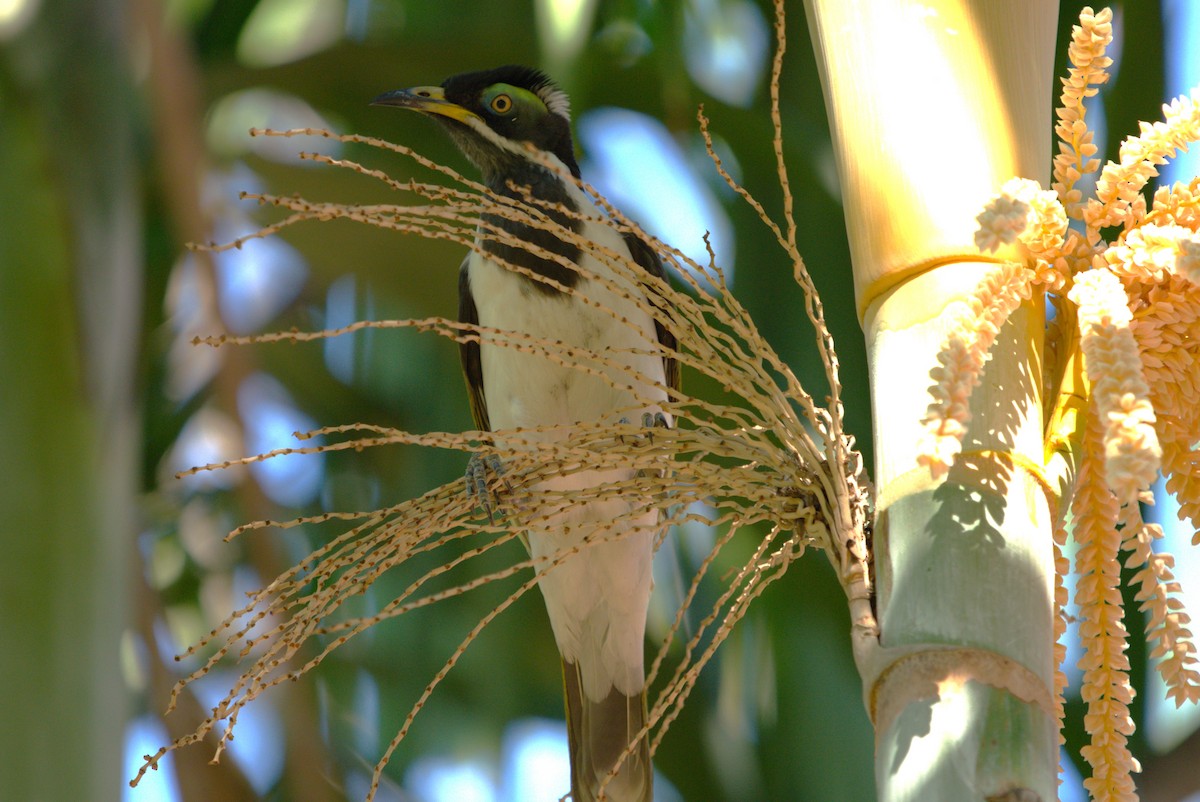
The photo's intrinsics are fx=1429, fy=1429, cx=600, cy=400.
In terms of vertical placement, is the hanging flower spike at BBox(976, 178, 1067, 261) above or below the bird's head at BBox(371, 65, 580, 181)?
below

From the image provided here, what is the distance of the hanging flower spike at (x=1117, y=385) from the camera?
30.7 inches

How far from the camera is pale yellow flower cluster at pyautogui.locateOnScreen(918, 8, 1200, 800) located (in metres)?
1.00

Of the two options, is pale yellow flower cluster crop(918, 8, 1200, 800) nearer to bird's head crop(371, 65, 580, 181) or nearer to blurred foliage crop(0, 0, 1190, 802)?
blurred foliage crop(0, 0, 1190, 802)

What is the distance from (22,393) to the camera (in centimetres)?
194

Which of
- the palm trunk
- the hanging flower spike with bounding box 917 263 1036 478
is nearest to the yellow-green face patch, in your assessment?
the palm trunk

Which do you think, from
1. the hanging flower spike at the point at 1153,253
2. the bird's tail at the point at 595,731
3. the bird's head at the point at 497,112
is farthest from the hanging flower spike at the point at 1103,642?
the bird's head at the point at 497,112

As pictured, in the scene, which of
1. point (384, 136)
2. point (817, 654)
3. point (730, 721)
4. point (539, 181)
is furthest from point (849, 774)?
point (384, 136)

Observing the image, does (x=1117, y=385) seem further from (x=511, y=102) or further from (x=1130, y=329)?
(x=511, y=102)

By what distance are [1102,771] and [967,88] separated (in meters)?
0.52

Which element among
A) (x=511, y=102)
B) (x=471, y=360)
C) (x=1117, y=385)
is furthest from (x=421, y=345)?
(x=1117, y=385)

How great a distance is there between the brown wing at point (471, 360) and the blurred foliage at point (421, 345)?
1.52 feet

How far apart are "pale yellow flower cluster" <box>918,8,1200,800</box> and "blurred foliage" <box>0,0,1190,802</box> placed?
1.70m

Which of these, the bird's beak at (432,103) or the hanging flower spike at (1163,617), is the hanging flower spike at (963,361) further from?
the bird's beak at (432,103)

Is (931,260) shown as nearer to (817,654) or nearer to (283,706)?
(817,654)
